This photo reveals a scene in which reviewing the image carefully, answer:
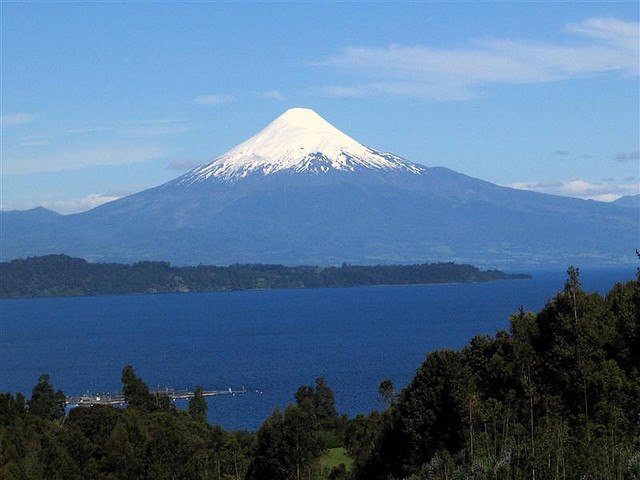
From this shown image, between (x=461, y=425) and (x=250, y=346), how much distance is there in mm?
91597

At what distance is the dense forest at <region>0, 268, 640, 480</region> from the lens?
111 feet

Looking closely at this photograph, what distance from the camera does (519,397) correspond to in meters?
37.8

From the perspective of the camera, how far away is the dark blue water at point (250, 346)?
3563 inches

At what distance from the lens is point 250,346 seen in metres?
127

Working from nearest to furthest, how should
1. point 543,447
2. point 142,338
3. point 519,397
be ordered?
point 543,447
point 519,397
point 142,338

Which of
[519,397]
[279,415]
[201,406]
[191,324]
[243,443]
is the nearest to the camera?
[519,397]

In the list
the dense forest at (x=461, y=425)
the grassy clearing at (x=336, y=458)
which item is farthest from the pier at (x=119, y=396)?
the dense forest at (x=461, y=425)

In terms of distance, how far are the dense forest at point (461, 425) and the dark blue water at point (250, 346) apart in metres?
28.5

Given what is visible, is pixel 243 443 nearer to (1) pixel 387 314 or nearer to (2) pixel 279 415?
(2) pixel 279 415

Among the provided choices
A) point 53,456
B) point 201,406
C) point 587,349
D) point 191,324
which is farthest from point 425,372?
point 191,324

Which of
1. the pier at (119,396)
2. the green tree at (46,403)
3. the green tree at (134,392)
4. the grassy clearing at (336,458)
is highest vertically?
the green tree at (134,392)

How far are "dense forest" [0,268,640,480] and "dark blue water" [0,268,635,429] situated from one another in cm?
2848

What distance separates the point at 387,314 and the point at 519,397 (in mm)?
132791

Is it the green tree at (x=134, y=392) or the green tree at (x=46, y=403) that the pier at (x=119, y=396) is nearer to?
the green tree at (x=46, y=403)
